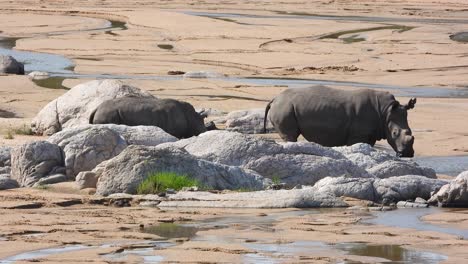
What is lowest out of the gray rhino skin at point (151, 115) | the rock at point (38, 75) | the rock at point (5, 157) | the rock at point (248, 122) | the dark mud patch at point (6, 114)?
the rock at point (38, 75)

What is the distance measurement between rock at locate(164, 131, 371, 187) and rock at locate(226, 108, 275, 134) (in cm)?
593

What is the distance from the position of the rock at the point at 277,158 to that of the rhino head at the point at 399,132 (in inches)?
154

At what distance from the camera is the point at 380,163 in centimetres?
1662

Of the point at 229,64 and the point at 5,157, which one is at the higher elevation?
the point at 5,157

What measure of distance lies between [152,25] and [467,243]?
36.9 metres

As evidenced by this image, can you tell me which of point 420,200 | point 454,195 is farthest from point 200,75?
point 454,195

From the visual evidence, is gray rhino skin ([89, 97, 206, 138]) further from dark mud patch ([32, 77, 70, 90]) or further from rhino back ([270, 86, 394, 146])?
dark mud patch ([32, 77, 70, 90])

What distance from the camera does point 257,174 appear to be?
1519 cm

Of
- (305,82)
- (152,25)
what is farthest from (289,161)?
(152,25)

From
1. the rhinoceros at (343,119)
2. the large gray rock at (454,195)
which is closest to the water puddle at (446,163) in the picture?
the rhinoceros at (343,119)

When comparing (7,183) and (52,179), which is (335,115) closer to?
(52,179)

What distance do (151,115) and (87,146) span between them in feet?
13.5

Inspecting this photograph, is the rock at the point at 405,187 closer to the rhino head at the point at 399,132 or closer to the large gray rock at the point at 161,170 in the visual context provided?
the large gray rock at the point at 161,170

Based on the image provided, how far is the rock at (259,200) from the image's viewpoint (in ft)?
44.6
